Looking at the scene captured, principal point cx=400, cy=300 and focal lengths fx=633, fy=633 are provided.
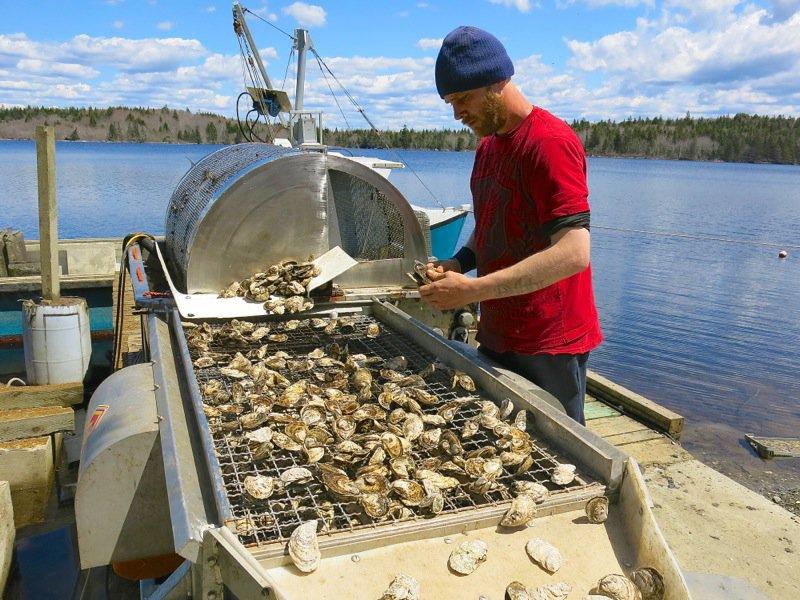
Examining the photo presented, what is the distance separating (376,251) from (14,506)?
379 centimetres

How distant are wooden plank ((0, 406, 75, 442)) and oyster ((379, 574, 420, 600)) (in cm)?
494

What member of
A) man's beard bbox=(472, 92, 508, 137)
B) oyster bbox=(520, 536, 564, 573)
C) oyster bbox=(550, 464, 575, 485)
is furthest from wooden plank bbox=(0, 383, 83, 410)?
oyster bbox=(520, 536, 564, 573)

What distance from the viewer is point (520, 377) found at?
10.4 ft

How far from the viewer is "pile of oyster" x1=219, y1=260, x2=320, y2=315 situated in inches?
177

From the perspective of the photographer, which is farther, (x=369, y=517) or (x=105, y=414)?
(x=105, y=414)

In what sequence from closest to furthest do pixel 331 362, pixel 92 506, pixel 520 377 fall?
1. pixel 92 506
2. pixel 520 377
3. pixel 331 362

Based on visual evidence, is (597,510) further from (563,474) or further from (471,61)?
(471,61)

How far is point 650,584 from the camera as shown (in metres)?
1.89

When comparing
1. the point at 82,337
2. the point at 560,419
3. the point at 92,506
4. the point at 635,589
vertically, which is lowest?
the point at 82,337

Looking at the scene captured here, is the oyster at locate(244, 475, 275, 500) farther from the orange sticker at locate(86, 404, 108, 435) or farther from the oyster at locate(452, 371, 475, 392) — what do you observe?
the oyster at locate(452, 371, 475, 392)

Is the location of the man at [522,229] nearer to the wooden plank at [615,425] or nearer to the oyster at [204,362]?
the oyster at [204,362]

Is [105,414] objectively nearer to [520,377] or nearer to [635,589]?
[520,377]

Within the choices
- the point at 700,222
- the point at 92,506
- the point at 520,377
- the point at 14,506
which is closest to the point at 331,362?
the point at 520,377

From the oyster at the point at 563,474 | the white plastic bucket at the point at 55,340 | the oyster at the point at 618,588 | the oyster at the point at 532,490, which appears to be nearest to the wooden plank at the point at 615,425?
the oyster at the point at 563,474
